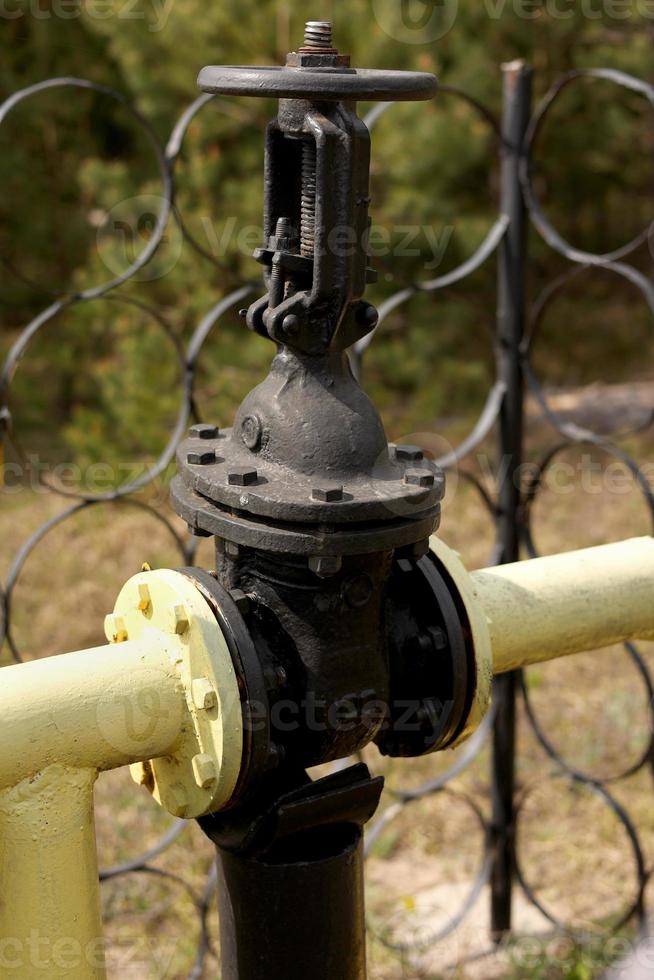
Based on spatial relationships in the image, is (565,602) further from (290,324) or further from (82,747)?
(82,747)

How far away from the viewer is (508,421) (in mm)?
2658

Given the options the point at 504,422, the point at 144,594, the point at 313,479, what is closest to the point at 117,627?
the point at 144,594

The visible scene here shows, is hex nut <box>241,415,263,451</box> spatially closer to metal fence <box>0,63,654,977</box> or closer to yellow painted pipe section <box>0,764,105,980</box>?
yellow painted pipe section <box>0,764,105,980</box>

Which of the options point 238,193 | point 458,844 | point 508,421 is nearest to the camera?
point 508,421

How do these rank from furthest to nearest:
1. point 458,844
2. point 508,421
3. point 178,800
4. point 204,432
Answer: point 458,844, point 508,421, point 204,432, point 178,800

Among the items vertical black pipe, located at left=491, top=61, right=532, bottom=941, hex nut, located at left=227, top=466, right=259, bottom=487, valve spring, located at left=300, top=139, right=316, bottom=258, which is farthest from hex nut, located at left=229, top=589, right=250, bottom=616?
vertical black pipe, located at left=491, top=61, right=532, bottom=941

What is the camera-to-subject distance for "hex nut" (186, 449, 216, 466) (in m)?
1.26

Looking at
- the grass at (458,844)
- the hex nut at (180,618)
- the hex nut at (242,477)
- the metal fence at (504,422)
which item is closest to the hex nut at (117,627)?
A: the hex nut at (180,618)

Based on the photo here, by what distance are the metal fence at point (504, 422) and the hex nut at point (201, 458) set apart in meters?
1.07

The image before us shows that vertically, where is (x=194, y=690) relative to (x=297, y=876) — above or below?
above

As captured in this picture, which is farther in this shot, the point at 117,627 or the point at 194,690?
the point at 117,627

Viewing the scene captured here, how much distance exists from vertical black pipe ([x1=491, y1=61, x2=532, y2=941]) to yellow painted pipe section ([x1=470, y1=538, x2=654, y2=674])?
116 cm

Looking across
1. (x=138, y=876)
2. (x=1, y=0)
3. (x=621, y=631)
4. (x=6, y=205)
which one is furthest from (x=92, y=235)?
(x=621, y=631)

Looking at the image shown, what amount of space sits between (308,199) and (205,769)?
58 cm
